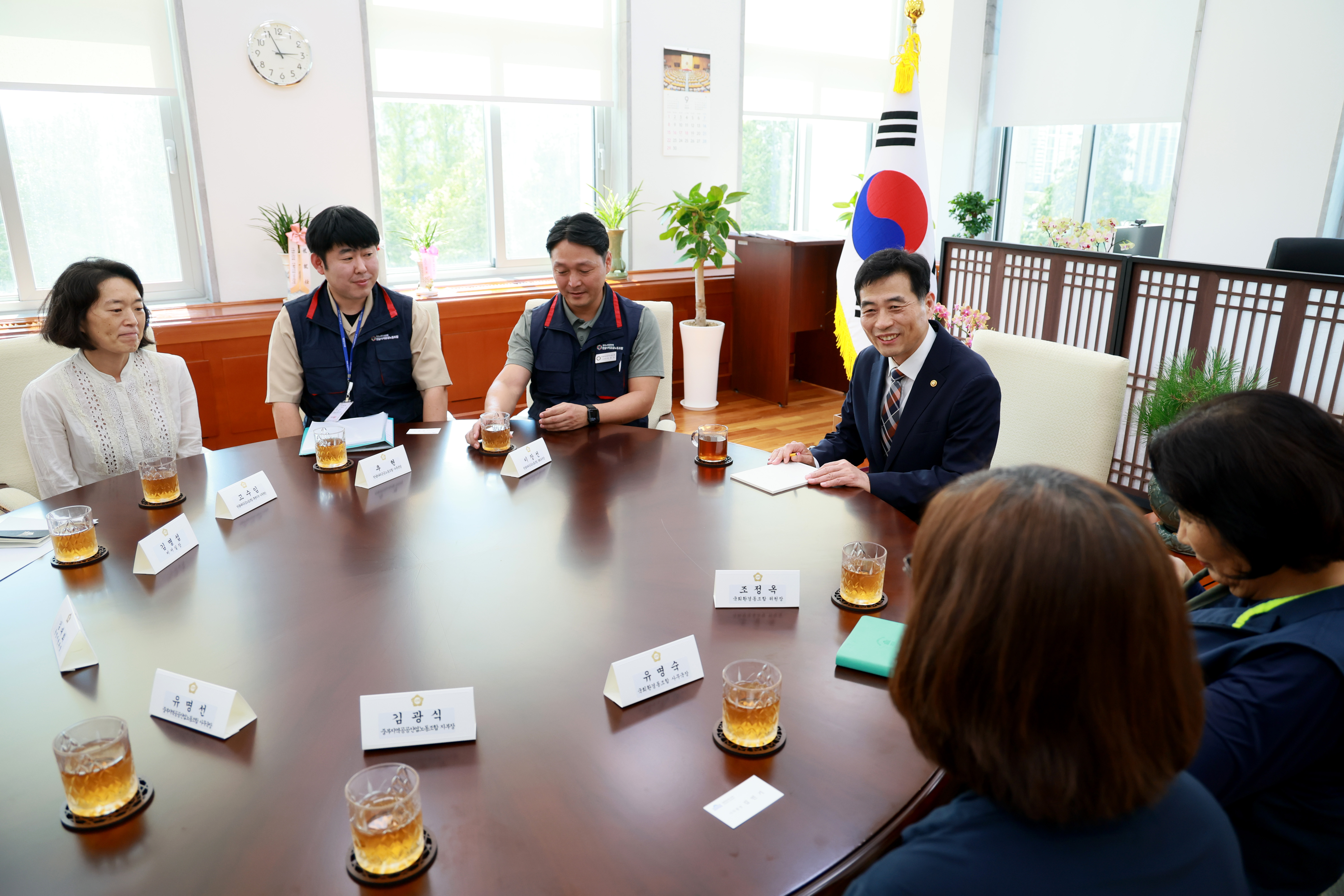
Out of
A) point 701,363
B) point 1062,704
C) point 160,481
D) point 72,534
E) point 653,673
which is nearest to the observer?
point 1062,704

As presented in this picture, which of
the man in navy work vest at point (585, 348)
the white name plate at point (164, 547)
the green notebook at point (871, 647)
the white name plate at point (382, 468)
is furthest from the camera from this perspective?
the man in navy work vest at point (585, 348)

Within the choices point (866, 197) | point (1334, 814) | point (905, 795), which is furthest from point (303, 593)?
point (866, 197)

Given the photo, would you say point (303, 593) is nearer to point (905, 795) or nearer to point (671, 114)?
point (905, 795)

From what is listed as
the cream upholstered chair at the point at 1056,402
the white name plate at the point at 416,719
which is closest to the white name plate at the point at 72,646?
the white name plate at the point at 416,719

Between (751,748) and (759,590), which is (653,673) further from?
(759,590)

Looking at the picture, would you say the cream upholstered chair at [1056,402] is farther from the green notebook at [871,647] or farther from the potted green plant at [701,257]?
Result: the potted green plant at [701,257]

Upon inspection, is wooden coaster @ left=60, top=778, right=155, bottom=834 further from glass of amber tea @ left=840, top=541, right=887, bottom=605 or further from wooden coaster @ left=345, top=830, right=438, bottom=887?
glass of amber tea @ left=840, top=541, right=887, bottom=605

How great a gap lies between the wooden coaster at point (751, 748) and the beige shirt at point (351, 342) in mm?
1972

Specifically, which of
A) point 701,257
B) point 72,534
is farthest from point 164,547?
point 701,257

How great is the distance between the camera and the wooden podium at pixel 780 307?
217 inches

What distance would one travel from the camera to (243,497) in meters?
1.85

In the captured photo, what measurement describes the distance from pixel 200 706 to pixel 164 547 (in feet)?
1.97

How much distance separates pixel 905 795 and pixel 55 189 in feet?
16.4

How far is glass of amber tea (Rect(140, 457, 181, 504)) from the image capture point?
6.03 feet
